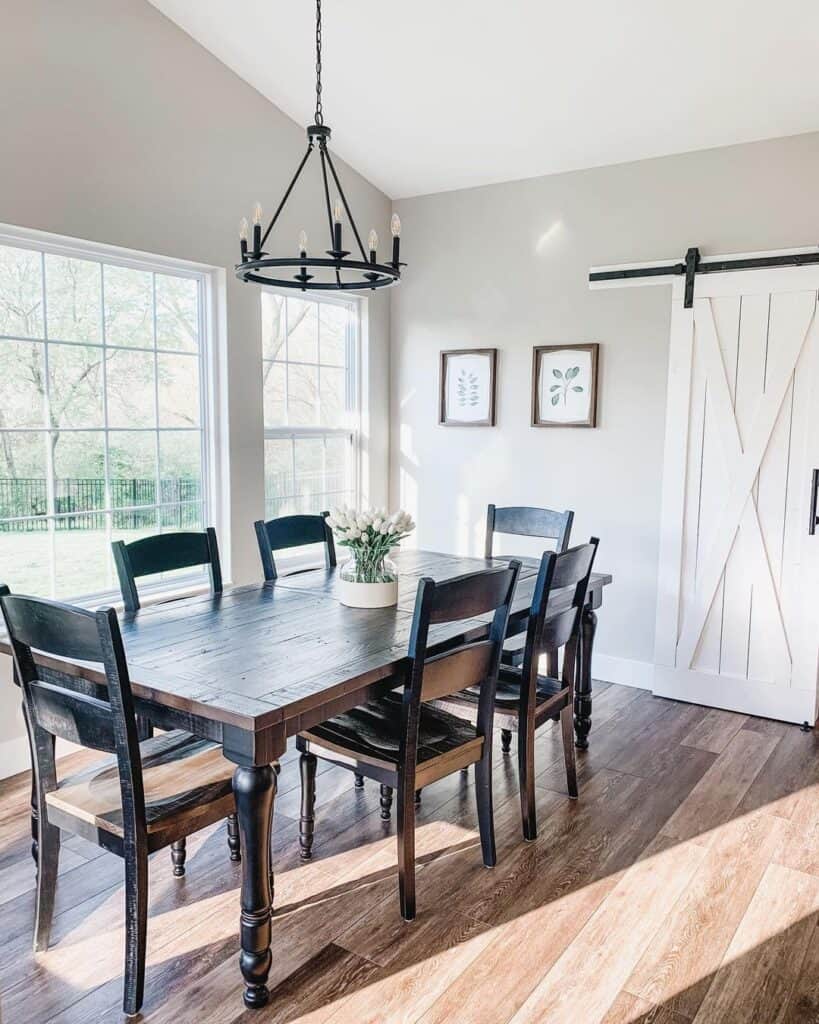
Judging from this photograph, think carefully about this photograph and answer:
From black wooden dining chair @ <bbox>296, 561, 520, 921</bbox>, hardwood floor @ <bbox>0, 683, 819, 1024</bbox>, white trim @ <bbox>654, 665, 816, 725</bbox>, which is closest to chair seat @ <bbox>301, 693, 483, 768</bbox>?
black wooden dining chair @ <bbox>296, 561, 520, 921</bbox>

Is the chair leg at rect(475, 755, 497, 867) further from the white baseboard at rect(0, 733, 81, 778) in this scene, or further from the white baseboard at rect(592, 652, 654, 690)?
the white baseboard at rect(592, 652, 654, 690)

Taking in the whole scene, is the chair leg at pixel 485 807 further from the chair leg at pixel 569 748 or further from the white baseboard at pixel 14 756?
the white baseboard at pixel 14 756

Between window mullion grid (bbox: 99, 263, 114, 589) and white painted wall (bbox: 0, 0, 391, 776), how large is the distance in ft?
1.23

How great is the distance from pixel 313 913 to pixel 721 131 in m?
3.79

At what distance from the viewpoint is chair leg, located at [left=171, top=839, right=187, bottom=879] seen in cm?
255

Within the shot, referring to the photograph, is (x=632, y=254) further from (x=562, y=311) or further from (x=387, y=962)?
(x=387, y=962)

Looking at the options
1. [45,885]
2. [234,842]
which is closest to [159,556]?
[234,842]

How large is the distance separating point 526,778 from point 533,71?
305cm

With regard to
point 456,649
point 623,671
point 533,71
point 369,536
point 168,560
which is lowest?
point 623,671


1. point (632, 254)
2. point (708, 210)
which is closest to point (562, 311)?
point (632, 254)

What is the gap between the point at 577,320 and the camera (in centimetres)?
444

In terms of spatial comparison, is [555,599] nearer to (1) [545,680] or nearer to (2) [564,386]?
(1) [545,680]

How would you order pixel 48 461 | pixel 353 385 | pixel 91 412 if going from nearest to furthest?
pixel 48 461, pixel 91 412, pixel 353 385

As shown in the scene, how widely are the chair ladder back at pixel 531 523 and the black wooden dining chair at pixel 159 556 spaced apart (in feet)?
4.63
